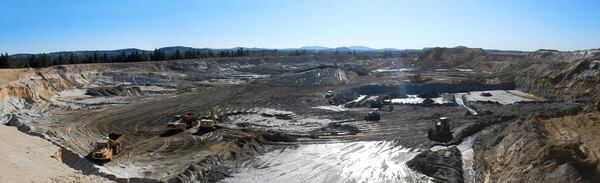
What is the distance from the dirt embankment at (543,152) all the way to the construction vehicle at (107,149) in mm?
14740

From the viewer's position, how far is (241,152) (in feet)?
72.6

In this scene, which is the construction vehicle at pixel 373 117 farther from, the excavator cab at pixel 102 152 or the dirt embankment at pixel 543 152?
the excavator cab at pixel 102 152

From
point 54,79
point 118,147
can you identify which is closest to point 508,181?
point 118,147

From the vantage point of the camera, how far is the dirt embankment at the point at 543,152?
1355cm

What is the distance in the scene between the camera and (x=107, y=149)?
66.1ft

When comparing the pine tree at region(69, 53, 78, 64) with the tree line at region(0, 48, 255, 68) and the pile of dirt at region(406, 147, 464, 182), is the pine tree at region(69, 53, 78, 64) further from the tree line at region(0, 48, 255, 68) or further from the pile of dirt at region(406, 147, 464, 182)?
the pile of dirt at region(406, 147, 464, 182)

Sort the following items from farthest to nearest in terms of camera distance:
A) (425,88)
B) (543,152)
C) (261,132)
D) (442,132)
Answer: (425,88) → (261,132) → (442,132) → (543,152)

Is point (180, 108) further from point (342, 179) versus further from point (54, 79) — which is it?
point (342, 179)

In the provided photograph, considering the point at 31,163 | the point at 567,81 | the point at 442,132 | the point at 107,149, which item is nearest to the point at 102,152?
the point at 107,149

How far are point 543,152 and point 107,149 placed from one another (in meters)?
16.7

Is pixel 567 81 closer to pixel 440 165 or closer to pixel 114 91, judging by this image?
pixel 440 165

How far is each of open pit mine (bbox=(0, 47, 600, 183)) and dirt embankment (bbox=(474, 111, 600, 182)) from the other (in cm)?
6

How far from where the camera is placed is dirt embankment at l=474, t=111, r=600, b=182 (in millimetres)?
13555

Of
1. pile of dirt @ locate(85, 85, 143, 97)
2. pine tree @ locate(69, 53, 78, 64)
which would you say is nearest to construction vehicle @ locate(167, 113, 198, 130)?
pile of dirt @ locate(85, 85, 143, 97)
